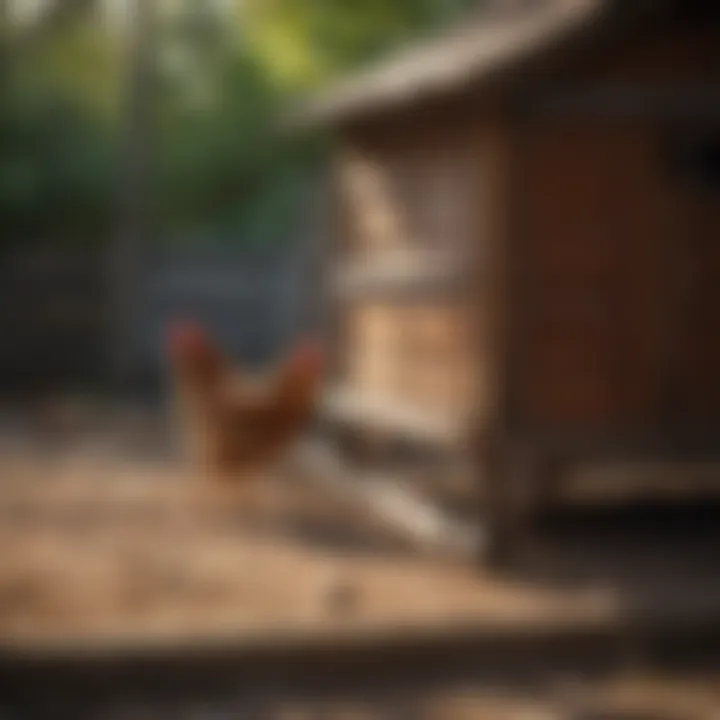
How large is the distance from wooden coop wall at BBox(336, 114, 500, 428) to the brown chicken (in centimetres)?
50

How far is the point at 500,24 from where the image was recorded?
8438 mm

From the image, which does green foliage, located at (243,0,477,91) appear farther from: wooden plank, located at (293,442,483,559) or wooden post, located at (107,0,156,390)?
wooden plank, located at (293,442,483,559)

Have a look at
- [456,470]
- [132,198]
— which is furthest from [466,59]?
[132,198]

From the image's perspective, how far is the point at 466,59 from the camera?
7.20 meters

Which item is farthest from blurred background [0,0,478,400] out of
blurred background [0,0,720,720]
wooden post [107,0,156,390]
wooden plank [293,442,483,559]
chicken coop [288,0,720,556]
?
chicken coop [288,0,720,556]

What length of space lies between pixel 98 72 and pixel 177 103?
7.24 ft

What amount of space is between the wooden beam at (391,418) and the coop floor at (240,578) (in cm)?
57

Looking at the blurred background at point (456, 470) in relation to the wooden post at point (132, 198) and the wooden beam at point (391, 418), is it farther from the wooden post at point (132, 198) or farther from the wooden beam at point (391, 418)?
the wooden post at point (132, 198)

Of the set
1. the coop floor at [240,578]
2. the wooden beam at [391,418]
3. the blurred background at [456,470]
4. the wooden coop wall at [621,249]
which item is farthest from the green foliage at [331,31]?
the wooden coop wall at [621,249]

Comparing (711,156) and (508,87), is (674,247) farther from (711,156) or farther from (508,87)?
(508,87)

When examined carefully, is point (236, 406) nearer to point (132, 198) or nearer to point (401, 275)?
point (401, 275)

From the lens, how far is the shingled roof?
653 centimetres

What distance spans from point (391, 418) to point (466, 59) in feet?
6.94

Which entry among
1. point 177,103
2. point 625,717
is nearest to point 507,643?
point 625,717
